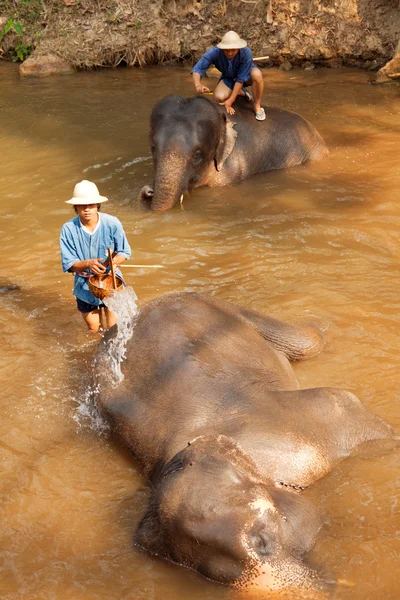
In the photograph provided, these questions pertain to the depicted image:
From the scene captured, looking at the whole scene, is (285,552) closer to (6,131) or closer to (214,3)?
(6,131)

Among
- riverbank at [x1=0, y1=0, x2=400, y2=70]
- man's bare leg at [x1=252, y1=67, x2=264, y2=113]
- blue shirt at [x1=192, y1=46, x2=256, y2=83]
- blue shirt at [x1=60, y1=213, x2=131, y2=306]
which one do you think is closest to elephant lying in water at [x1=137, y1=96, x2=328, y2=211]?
man's bare leg at [x1=252, y1=67, x2=264, y2=113]

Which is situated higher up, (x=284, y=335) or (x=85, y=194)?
(x=85, y=194)

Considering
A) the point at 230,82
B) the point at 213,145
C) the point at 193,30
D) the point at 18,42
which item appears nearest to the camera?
the point at 213,145

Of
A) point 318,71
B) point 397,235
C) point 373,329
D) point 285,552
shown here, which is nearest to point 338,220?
point 397,235

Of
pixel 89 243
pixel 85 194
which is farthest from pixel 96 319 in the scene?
pixel 85 194

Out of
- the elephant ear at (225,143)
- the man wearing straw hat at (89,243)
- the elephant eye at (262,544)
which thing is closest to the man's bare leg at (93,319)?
the man wearing straw hat at (89,243)

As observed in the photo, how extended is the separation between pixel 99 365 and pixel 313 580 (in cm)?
185

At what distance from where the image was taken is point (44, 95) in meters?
12.0

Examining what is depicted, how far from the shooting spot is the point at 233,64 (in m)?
9.02

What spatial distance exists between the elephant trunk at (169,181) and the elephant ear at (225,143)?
0.65 meters

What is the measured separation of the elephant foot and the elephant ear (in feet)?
3.08

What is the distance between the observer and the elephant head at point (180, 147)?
7.96m

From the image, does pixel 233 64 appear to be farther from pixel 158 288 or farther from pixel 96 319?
pixel 96 319

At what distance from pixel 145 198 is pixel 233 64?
210cm
